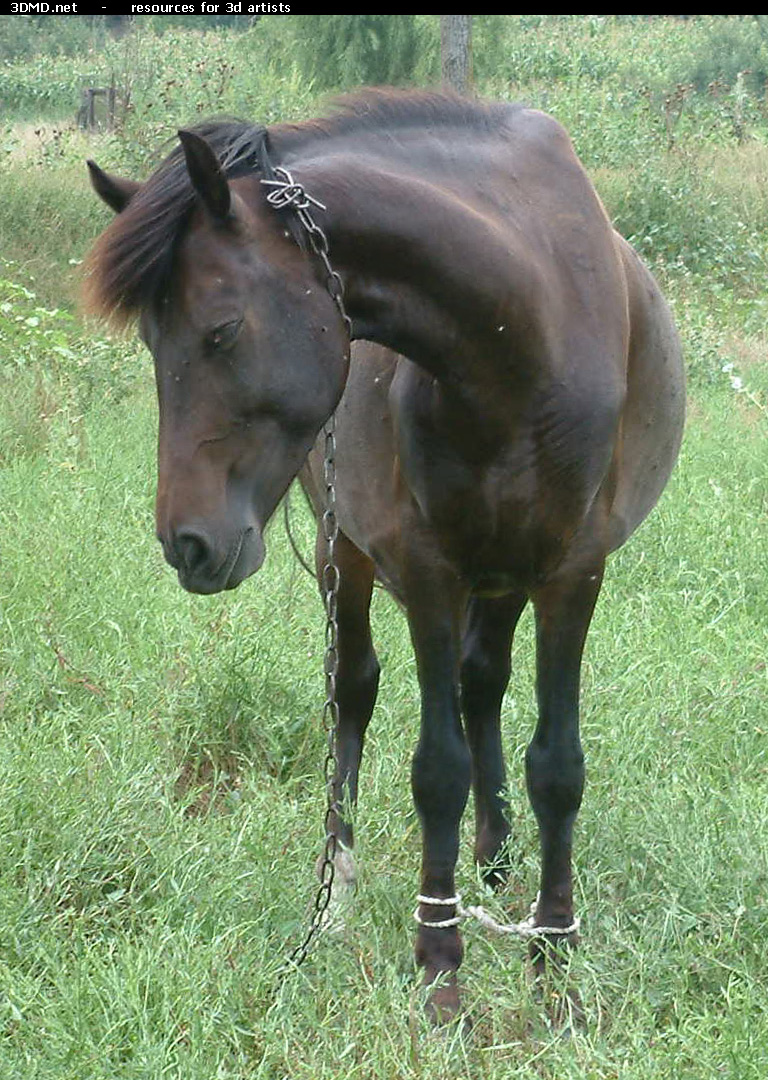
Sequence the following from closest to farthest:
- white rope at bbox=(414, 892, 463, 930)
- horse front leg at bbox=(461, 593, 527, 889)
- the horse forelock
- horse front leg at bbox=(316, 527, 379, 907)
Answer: the horse forelock < white rope at bbox=(414, 892, 463, 930) < horse front leg at bbox=(461, 593, 527, 889) < horse front leg at bbox=(316, 527, 379, 907)

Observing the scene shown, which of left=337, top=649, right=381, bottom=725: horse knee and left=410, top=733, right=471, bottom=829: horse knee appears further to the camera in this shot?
left=337, top=649, right=381, bottom=725: horse knee

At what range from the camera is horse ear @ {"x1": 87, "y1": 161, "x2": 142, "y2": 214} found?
2.52m

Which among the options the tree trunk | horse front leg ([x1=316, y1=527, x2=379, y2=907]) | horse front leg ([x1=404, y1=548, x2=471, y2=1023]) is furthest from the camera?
the tree trunk

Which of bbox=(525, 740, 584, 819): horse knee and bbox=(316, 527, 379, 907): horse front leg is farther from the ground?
bbox=(525, 740, 584, 819): horse knee

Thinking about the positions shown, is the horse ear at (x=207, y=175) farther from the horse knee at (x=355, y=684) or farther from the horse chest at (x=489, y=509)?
the horse knee at (x=355, y=684)

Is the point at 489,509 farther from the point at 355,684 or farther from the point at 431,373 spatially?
the point at 355,684

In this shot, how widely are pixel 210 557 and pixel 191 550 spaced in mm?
35

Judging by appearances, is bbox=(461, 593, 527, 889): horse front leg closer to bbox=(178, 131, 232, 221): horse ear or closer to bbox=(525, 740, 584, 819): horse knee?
bbox=(525, 740, 584, 819): horse knee

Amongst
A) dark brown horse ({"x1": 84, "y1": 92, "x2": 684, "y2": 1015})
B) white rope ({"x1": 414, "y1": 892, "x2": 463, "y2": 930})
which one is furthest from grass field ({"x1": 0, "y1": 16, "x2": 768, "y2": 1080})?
dark brown horse ({"x1": 84, "y1": 92, "x2": 684, "y2": 1015})

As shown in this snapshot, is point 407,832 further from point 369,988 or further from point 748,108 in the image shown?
point 748,108

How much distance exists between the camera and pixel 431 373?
2.81 metres

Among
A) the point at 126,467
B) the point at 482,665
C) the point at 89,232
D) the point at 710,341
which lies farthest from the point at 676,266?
the point at 482,665

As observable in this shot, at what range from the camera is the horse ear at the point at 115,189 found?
252 cm

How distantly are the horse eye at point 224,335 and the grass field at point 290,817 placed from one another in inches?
50.9
